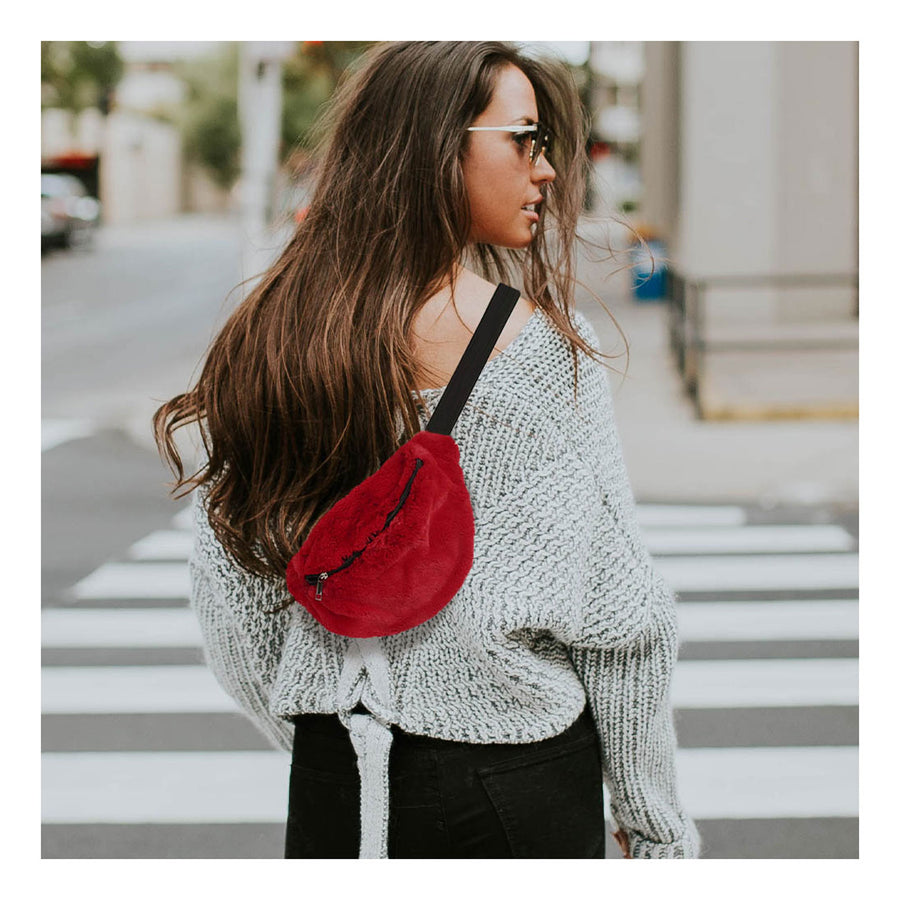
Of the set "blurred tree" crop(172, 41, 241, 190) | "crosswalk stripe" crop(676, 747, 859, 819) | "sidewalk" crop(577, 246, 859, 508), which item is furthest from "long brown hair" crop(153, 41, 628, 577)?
"blurred tree" crop(172, 41, 241, 190)

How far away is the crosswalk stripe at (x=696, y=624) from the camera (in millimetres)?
5684

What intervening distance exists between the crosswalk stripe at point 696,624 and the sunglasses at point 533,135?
4.12 meters

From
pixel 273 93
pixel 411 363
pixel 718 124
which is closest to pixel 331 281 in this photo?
pixel 411 363

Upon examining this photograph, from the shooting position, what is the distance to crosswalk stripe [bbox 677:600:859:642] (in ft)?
18.6

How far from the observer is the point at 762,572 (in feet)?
21.7

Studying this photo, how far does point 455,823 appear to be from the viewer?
1.69 metres

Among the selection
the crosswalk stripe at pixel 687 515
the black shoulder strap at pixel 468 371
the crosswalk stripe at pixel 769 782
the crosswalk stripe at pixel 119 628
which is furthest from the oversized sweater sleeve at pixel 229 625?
the crosswalk stripe at pixel 687 515

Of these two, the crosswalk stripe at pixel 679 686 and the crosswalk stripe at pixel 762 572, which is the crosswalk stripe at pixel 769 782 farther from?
the crosswalk stripe at pixel 762 572

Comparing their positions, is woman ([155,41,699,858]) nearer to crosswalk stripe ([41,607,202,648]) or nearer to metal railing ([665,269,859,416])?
crosswalk stripe ([41,607,202,648])

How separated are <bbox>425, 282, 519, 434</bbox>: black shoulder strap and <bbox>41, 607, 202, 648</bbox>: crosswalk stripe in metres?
4.23

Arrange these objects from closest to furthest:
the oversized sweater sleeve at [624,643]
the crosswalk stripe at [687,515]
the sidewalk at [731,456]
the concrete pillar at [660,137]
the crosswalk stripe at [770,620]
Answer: the oversized sweater sleeve at [624,643] < the crosswalk stripe at [770,620] < the crosswalk stripe at [687,515] < the sidewalk at [731,456] < the concrete pillar at [660,137]

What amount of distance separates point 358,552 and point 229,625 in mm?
394

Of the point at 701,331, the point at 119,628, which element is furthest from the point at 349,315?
the point at 701,331

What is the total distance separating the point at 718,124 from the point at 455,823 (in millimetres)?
13462
